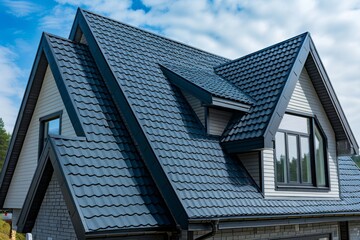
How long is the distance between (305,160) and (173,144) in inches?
168

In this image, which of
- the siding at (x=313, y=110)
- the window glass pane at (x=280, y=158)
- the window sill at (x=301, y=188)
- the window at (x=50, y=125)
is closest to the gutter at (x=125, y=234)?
the window sill at (x=301, y=188)

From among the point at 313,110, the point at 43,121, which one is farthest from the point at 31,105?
the point at 313,110

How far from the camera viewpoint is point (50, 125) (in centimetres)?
1098

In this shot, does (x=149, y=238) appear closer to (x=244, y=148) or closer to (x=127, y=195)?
(x=127, y=195)

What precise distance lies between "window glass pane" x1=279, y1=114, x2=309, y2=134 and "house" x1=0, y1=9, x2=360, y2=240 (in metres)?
0.05

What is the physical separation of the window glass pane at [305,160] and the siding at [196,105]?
9.69ft

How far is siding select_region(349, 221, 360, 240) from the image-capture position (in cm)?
1241

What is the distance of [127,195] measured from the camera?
7.57 meters

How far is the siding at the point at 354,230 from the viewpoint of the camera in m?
12.4

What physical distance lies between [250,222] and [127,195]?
265 cm

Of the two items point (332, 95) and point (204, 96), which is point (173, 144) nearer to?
point (204, 96)

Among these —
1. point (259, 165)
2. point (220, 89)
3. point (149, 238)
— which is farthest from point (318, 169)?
point (149, 238)

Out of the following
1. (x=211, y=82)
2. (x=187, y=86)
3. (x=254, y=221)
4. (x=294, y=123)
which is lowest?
(x=254, y=221)

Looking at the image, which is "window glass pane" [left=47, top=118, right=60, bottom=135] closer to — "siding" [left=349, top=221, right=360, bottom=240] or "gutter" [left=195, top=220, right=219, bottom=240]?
"gutter" [left=195, top=220, right=219, bottom=240]
